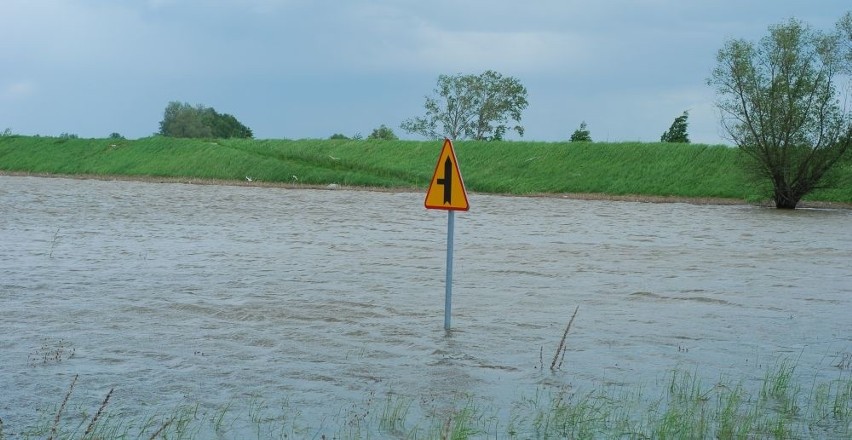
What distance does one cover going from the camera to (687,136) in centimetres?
7219

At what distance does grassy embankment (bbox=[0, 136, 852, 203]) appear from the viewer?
183 ft

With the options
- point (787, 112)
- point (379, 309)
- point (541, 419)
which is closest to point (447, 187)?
point (379, 309)

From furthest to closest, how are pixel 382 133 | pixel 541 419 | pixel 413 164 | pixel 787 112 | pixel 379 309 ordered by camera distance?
pixel 382 133 → pixel 413 164 → pixel 787 112 → pixel 379 309 → pixel 541 419

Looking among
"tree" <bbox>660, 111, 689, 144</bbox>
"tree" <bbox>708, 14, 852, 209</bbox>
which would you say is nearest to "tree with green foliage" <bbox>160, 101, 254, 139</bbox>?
"tree" <bbox>660, 111, 689, 144</bbox>

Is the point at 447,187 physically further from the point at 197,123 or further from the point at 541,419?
the point at 197,123

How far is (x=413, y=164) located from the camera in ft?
212

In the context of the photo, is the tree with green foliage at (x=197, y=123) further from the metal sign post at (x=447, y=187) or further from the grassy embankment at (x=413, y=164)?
the metal sign post at (x=447, y=187)

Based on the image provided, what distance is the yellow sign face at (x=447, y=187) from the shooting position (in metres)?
12.0

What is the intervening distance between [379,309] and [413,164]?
1993 inches

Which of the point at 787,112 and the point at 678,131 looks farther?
the point at 678,131

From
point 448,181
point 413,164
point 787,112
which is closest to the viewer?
point 448,181

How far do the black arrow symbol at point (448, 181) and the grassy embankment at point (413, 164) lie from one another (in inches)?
1490

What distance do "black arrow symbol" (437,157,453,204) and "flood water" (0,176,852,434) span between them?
4.99ft

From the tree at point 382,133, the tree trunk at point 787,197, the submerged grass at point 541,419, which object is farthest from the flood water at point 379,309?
the tree at point 382,133
